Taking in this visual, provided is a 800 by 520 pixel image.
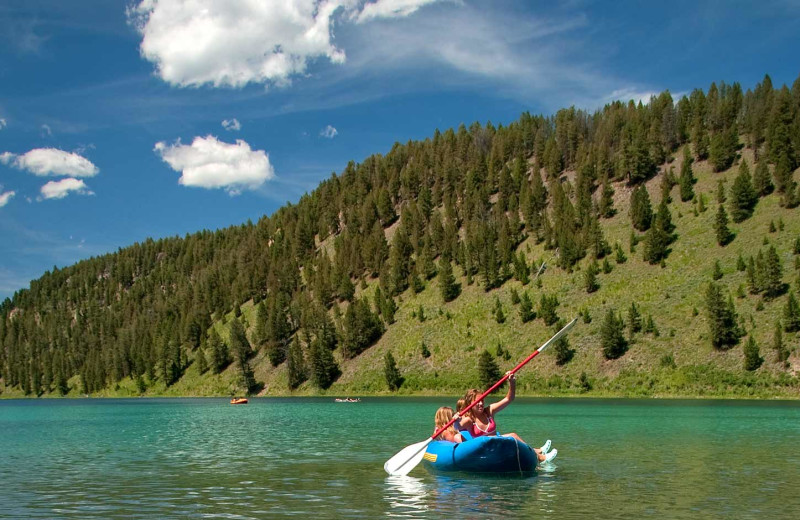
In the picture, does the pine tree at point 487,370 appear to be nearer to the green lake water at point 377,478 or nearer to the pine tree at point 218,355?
the green lake water at point 377,478

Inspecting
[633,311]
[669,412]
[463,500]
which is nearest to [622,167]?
[633,311]

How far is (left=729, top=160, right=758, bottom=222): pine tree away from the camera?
143 m

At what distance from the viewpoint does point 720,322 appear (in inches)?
4429

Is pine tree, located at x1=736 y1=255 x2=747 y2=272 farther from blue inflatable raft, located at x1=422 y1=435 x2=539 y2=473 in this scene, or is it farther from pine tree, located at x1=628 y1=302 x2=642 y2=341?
blue inflatable raft, located at x1=422 y1=435 x2=539 y2=473

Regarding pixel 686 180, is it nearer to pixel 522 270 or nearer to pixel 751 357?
pixel 522 270

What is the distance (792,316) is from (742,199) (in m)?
42.2

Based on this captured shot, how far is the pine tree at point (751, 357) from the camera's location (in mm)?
105625

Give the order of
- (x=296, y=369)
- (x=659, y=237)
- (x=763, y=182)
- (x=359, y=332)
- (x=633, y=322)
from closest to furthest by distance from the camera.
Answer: (x=633, y=322)
(x=659, y=237)
(x=763, y=182)
(x=296, y=369)
(x=359, y=332)

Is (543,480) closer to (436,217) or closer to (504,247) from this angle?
(504,247)

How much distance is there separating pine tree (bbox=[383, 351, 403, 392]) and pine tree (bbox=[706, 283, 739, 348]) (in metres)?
58.6

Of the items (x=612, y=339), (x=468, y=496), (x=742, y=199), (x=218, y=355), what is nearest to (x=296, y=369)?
(x=218, y=355)

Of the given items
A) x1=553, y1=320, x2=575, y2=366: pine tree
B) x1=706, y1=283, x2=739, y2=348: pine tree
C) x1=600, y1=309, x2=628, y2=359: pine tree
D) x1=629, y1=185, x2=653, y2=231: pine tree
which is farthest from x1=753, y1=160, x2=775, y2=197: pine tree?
x1=553, y1=320, x2=575, y2=366: pine tree

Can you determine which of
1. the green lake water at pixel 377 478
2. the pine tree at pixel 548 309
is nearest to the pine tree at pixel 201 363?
the pine tree at pixel 548 309

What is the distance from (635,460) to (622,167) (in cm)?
16054
